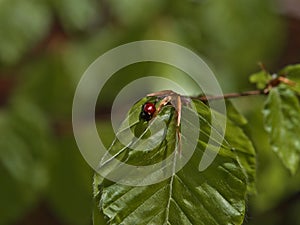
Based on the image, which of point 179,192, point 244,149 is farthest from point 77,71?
point 179,192

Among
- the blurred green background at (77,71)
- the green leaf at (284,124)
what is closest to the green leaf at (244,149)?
the green leaf at (284,124)

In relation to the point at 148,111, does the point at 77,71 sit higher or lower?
lower

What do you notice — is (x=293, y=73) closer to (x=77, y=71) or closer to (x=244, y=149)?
(x=244, y=149)

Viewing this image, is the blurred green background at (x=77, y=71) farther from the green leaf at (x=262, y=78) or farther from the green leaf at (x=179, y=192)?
the green leaf at (x=179, y=192)

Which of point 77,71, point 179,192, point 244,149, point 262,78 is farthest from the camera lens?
point 77,71

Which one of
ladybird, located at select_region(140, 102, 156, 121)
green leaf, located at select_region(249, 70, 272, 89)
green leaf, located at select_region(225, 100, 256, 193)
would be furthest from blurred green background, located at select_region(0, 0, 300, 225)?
ladybird, located at select_region(140, 102, 156, 121)
